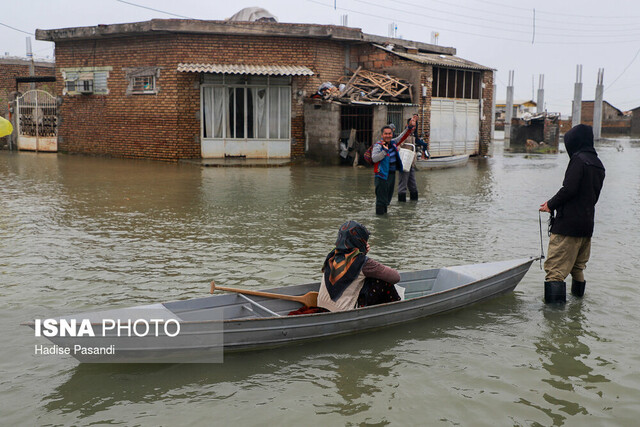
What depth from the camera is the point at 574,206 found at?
21.2 feet

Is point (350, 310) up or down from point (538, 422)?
up

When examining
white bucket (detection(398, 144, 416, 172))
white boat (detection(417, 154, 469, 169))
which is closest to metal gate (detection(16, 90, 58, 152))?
white boat (detection(417, 154, 469, 169))

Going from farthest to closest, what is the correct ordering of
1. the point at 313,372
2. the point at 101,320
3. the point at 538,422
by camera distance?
the point at 313,372
the point at 101,320
the point at 538,422

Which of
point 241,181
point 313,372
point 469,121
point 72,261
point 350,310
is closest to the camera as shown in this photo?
point 313,372

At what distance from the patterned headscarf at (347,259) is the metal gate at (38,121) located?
20.2 meters

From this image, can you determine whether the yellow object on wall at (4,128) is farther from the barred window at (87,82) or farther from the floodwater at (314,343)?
the barred window at (87,82)

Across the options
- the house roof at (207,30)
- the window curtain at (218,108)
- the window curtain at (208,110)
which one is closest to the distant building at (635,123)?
the house roof at (207,30)

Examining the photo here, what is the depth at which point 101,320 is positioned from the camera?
4.80 meters

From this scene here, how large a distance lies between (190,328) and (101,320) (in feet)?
2.24

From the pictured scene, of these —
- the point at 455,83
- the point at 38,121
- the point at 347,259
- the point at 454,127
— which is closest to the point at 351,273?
the point at 347,259

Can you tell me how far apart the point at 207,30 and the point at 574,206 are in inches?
614

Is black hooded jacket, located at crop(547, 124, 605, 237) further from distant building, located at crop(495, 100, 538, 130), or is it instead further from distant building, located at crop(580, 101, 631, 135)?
distant building, located at crop(580, 101, 631, 135)

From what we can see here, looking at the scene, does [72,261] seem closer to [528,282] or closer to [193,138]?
[528,282]

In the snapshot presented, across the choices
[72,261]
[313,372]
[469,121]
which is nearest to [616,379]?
[313,372]
